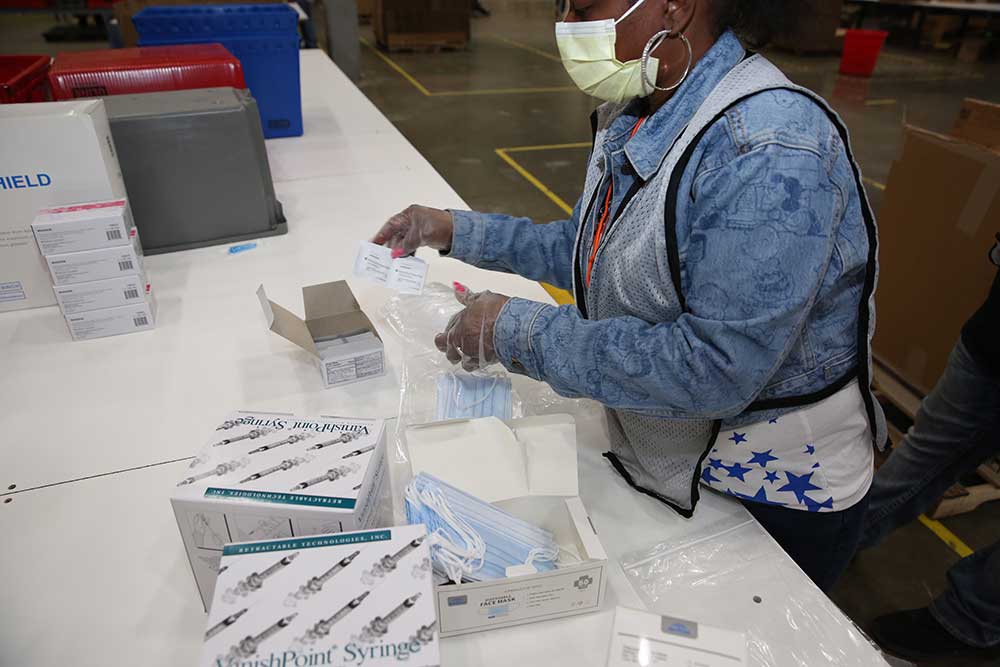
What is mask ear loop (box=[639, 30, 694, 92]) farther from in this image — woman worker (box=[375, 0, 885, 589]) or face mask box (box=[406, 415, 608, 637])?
face mask box (box=[406, 415, 608, 637])

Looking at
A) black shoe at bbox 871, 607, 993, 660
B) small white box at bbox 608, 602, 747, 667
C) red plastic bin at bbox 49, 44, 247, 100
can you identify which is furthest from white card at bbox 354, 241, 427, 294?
black shoe at bbox 871, 607, 993, 660

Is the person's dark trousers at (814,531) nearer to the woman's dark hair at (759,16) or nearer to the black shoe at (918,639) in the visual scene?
the woman's dark hair at (759,16)

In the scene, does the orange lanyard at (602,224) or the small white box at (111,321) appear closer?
the orange lanyard at (602,224)

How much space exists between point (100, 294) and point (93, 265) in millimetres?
67

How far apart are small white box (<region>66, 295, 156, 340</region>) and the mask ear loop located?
111cm

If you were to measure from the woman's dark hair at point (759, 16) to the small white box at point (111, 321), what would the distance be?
4.01ft

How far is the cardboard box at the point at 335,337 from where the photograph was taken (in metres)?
1.19

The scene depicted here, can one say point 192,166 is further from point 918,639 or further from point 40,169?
point 918,639

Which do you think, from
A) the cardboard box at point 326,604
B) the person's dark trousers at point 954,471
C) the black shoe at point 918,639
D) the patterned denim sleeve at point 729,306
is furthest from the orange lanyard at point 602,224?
the black shoe at point 918,639

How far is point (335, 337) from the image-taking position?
1243 mm

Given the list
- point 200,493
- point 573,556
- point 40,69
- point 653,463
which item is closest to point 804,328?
point 653,463

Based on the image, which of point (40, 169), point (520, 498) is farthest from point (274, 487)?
point (40, 169)

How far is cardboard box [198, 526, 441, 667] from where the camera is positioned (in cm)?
58

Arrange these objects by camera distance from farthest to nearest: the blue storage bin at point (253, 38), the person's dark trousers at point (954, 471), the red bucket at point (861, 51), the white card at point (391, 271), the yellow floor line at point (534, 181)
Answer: the red bucket at point (861, 51)
the yellow floor line at point (534, 181)
the blue storage bin at point (253, 38)
the person's dark trousers at point (954, 471)
the white card at point (391, 271)
